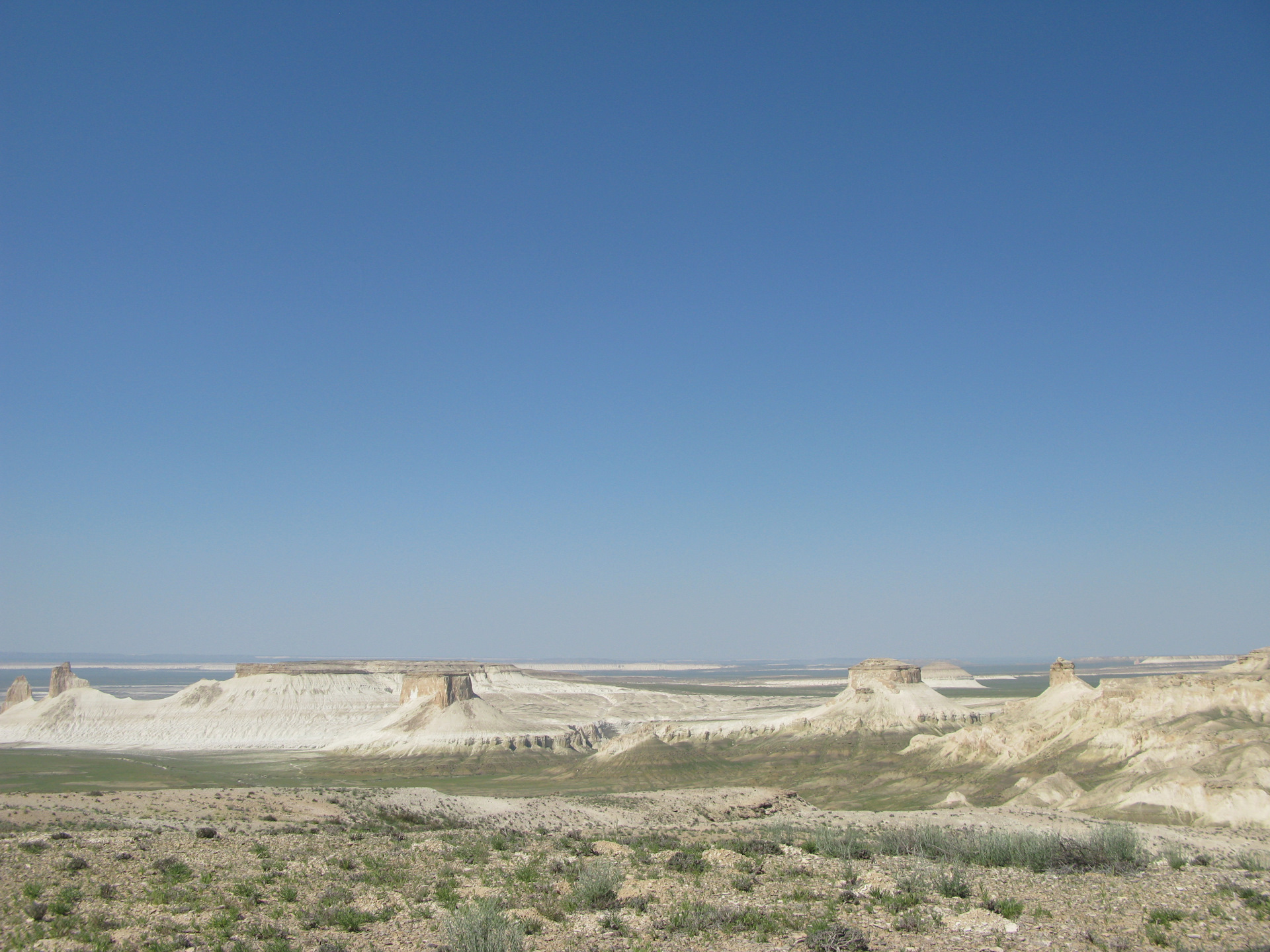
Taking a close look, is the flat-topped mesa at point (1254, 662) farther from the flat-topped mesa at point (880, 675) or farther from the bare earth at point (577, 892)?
the bare earth at point (577, 892)

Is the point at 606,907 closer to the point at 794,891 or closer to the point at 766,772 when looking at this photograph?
the point at 794,891

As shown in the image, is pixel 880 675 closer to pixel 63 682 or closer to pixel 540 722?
pixel 540 722

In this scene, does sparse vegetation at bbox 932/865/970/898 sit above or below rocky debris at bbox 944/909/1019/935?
below

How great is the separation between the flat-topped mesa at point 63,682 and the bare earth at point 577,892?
117 metres

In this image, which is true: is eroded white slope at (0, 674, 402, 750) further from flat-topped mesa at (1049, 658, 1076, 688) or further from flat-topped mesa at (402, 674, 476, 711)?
flat-topped mesa at (1049, 658, 1076, 688)

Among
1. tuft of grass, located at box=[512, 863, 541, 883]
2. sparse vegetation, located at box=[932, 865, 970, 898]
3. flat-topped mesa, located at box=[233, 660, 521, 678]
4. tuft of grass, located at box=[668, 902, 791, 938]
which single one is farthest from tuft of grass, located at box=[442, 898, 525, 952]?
flat-topped mesa, located at box=[233, 660, 521, 678]

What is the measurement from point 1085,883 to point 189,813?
3052cm

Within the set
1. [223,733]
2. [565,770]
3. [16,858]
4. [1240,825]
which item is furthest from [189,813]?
[223,733]

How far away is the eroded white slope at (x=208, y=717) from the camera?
110562 mm

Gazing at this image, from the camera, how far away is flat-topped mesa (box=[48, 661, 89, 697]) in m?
126

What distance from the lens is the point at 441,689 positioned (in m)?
112

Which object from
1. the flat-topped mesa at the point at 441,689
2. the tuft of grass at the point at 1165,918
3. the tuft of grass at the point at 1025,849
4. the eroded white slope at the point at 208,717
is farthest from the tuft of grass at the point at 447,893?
the eroded white slope at the point at 208,717

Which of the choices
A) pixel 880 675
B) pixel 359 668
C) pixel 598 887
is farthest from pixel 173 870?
pixel 359 668

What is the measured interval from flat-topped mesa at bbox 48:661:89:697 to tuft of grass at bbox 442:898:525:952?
135519 mm
